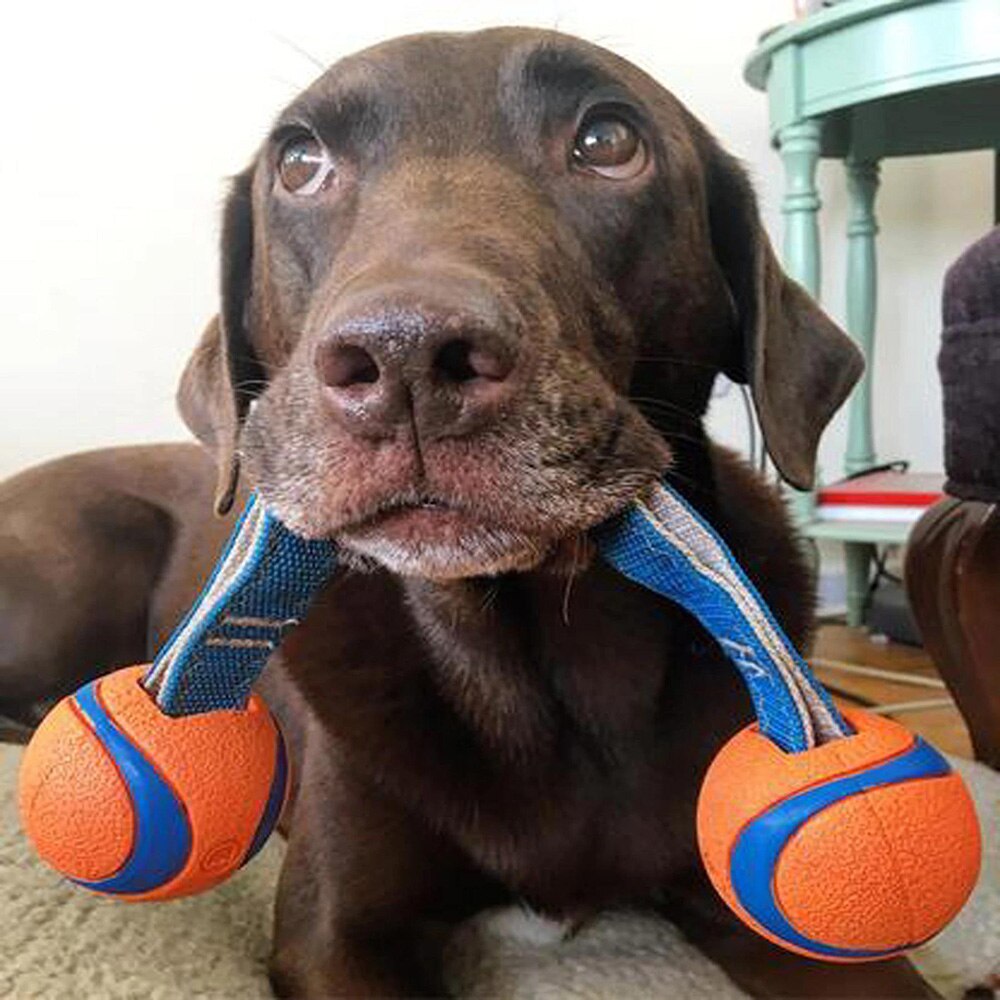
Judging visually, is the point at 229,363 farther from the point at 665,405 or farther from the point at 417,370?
the point at 417,370

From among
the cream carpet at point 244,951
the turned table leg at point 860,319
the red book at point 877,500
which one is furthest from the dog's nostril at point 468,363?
the turned table leg at point 860,319

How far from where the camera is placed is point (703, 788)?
0.91m

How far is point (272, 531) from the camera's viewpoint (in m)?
0.92

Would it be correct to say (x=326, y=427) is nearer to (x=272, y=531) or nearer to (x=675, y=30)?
(x=272, y=531)

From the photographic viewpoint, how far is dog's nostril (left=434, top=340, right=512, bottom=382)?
74cm

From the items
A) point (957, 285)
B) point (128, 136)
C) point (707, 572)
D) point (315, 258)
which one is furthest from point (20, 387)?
point (707, 572)

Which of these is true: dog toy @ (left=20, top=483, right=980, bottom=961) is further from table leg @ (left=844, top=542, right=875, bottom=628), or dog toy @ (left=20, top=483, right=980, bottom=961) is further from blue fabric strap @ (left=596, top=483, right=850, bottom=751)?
table leg @ (left=844, top=542, right=875, bottom=628)

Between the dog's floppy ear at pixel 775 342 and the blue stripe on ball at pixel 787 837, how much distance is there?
413mm

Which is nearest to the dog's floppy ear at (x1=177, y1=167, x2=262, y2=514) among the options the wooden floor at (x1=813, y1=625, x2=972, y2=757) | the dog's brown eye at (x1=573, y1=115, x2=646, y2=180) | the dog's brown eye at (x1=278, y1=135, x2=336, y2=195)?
the dog's brown eye at (x1=278, y1=135, x2=336, y2=195)

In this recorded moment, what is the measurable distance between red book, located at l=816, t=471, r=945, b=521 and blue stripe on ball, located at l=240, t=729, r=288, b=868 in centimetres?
184

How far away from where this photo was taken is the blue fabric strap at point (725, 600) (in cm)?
86

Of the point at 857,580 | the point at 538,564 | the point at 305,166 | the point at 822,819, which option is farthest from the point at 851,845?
the point at 857,580

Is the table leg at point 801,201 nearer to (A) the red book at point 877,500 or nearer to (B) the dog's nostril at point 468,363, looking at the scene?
(A) the red book at point 877,500

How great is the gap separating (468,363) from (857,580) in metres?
2.56
